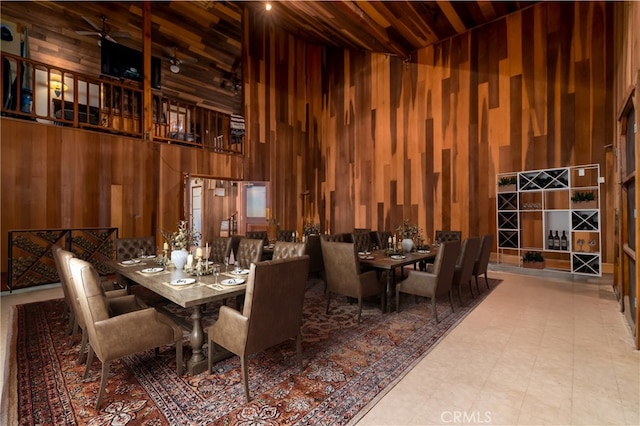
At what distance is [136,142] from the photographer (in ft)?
20.1

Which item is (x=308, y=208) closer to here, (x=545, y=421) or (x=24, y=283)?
(x=24, y=283)

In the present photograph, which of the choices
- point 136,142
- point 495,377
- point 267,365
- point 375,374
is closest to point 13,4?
point 136,142

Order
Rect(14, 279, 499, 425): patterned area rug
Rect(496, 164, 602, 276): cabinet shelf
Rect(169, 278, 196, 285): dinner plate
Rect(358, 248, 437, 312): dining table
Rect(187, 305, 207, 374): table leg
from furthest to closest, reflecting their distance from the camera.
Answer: Rect(496, 164, 602, 276): cabinet shelf < Rect(358, 248, 437, 312): dining table < Rect(169, 278, 196, 285): dinner plate < Rect(187, 305, 207, 374): table leg < Rect(14, 279, 499, 425): patterned area rug

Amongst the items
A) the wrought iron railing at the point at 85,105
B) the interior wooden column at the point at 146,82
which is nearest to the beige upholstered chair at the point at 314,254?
the wrought iron railing at the point at 85,105

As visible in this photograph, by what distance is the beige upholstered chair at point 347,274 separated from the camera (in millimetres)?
3537

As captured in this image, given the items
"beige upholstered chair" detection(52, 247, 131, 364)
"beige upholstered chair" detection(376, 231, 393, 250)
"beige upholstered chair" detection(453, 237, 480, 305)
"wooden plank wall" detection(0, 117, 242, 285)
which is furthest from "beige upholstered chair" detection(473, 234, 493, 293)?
"wooden plank wall" detection(0, 117, 242, 285)

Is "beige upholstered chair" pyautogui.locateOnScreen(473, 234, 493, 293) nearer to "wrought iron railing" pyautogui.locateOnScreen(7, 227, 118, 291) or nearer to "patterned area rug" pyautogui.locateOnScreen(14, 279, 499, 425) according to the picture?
"patterned area rug" pyautogui.locateOnScreen(14, 279, 499, 425)

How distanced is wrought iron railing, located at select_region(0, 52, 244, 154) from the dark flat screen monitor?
0.74 feet

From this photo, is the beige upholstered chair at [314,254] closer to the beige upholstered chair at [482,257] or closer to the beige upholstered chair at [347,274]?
the beige upholstered chair at [347,274]

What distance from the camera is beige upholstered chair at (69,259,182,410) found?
6.74 feet

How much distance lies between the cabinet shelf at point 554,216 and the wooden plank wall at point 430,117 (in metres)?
0.23

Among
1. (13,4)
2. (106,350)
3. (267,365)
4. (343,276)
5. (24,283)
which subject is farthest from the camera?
(13,4)

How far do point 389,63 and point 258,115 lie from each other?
12.5 feet

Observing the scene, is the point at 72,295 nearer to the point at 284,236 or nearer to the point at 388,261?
the point at 388,261
